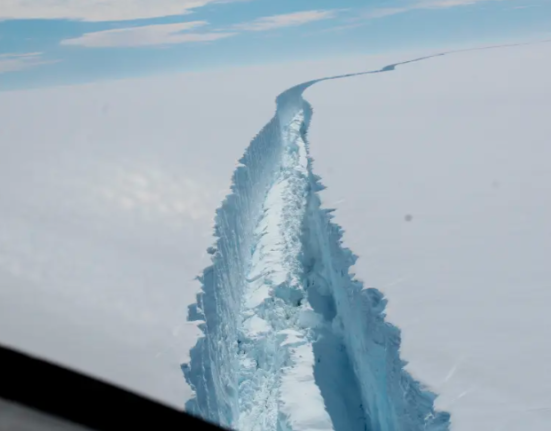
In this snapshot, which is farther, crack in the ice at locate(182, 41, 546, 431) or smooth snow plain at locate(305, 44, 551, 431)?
crack in the ice at locate(182, 41, 546, 431)

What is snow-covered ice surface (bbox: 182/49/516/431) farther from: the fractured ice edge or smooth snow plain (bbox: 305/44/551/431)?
smooth snow plain (bbox: 305/44/551/431)

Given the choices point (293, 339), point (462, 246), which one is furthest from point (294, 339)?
point (462, 246)

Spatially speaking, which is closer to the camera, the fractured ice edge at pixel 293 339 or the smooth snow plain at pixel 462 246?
the smooth snow plain at pixel 462 246

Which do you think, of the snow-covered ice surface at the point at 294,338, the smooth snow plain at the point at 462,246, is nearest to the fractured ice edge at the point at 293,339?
the snow-covered ice surface at the point at 294,338

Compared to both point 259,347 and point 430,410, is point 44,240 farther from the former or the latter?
point 430,410

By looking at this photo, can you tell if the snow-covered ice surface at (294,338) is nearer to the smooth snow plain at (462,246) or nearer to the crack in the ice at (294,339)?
the crack in the ice at (294,339)

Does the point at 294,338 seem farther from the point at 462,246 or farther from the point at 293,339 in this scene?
the point at 462,246

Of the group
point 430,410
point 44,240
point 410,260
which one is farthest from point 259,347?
point 430,410

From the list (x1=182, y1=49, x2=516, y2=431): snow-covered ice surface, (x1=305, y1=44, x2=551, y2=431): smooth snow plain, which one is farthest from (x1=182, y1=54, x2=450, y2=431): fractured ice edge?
(x1=305, y1=44, x2=551, y2=431): smooth snow plain
